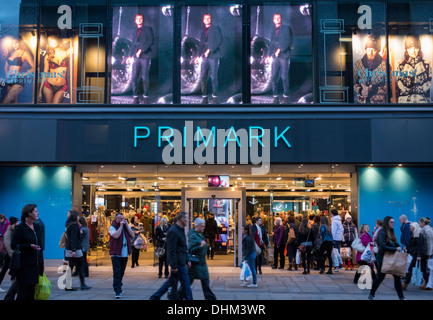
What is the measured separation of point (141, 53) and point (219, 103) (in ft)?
10.4

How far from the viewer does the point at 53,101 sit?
1828cm

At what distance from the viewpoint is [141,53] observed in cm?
1841

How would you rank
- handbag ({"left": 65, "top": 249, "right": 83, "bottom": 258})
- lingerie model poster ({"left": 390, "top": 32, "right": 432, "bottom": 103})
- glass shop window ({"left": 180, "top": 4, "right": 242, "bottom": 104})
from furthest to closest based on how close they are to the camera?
glass shop window ({"left": 180, "top": 4, "right": 242, "bottom": 104})
lingerie model poster ({"left": 390, "top": 32, "right": 432, "bottom": 103})
handbag ({"left": 65, "top": 249, "right": 83, "bottom": 258})

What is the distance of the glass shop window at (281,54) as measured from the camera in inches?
712

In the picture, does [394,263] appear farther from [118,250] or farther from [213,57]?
[213,57]

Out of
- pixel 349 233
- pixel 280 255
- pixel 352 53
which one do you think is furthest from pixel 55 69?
pixel 349 233

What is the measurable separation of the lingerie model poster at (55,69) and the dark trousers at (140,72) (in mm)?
2106

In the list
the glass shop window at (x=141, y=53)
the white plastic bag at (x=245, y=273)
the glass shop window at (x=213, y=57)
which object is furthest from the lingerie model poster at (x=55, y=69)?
the white plastic bag at (x=245, y=273)

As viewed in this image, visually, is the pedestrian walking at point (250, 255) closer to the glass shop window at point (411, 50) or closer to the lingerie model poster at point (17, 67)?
the glass shop window at point (411, 50)

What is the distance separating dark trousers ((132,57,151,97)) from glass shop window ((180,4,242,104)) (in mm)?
1184

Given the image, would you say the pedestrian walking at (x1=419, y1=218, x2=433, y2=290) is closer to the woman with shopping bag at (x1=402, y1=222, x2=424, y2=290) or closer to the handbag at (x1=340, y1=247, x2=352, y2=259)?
the woman with shopping bag at (x1=402, y1=222, x2=424, y2=290)

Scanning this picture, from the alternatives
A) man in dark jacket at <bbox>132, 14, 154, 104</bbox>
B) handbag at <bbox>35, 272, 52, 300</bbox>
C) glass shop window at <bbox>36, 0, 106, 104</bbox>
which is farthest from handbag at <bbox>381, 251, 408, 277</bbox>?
glass shop window at <bbox>36, 0, 106, 104</bbox>

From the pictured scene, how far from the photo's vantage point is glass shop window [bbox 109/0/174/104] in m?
18.2

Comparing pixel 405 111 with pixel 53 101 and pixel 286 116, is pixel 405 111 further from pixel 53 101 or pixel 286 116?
pixel 53 101
